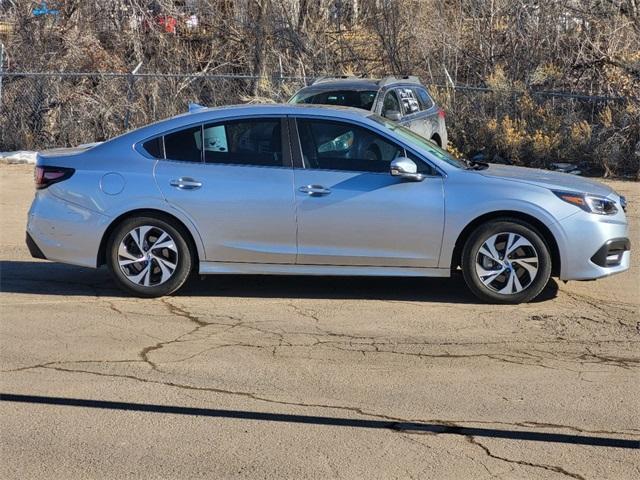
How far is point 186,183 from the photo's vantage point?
813 centimetres

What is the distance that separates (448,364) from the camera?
6.51 m

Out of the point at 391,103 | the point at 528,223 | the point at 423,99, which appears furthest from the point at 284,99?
the point at 528,223

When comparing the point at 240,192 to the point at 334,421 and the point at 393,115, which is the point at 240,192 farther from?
the point at 393,115

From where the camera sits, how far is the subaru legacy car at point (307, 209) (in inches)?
311

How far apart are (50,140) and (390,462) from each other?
16.1 metres

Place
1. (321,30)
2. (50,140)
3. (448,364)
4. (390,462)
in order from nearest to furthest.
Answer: (390,462) < (448,364) < (50,140) < (321,30)

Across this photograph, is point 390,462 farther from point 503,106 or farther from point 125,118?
point 125,118

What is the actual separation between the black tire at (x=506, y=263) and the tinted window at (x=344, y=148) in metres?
0.79

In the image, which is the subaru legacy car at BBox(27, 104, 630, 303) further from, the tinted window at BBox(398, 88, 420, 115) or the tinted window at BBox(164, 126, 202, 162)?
the tinted window at BBox(398, 88, 420, 115)

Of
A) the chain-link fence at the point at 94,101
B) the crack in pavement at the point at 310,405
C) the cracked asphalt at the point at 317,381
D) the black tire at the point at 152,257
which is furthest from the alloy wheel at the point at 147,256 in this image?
the chain-link fence at the point at 94,101

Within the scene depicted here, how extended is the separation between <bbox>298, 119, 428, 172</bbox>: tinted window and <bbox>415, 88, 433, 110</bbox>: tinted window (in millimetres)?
7360

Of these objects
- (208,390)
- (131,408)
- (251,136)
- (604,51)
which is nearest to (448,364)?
(208,390)

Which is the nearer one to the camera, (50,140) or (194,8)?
(50,140)

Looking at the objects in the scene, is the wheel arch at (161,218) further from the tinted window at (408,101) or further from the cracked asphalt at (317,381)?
the tinted window at (408,101)
